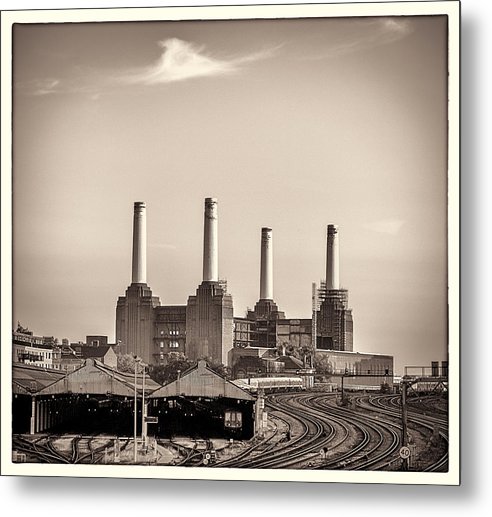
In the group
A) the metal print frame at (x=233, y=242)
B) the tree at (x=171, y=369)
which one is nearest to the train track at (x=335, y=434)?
the metal print frame at (x=233, y=242)

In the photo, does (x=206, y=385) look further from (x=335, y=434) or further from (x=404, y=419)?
(x=404, y=419)

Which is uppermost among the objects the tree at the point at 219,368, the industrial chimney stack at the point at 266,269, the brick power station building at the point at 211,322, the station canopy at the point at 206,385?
the industrial chimney stack at the point at 266,269

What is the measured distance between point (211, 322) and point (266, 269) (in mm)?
185

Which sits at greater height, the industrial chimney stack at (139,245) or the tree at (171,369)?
the industrial chimney stack at (139,245)

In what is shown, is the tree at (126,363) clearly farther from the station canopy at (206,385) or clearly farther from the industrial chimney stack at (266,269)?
the industrial chimney stack at (266,269)

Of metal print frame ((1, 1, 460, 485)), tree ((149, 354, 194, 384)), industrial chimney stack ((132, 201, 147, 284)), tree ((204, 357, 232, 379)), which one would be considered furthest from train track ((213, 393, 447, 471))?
industrial chimney stack ((132, 201, 147, 284))

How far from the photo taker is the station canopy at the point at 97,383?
2.53 meters

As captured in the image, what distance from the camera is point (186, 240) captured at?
2533 millimetres

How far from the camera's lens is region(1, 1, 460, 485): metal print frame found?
2451 mm

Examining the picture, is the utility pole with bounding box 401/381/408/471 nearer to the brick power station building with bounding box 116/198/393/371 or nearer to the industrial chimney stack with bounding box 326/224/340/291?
the brick power station building with bounding box 116/198/393/371

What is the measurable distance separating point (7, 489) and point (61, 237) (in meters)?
0.63

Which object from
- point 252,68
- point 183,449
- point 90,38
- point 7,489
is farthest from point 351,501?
point 90,38

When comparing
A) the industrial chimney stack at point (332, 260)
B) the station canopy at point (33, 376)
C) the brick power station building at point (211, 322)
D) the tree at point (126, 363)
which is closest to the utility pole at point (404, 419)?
the brick power station building at point (211, 322)

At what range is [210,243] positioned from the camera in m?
2.53
